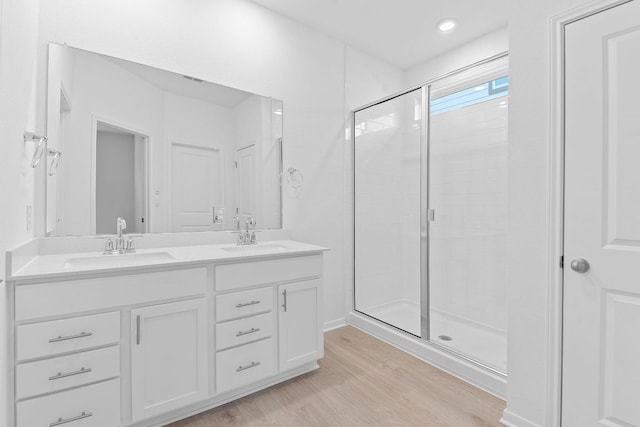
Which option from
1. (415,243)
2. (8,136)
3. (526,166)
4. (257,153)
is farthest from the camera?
(415,243)

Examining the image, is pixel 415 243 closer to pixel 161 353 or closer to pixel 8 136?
pixel 161 353

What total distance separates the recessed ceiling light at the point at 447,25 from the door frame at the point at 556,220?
1.45m

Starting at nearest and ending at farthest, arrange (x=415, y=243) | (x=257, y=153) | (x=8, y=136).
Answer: (x=8, y=136) < (x=257, y=153) < (x=415, y=243)

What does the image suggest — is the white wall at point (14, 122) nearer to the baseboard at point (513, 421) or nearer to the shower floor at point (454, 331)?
the baseboard at point (513, 421)

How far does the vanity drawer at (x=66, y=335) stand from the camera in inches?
49.8

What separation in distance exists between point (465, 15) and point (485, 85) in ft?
2.02

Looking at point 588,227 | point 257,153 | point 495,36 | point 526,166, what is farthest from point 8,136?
point 495,36

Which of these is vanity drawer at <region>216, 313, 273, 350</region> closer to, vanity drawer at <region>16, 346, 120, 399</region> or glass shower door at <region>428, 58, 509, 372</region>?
vanity drawer at <region>16, 346, 120, 399</region>

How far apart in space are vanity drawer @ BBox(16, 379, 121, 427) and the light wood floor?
1.27 ft

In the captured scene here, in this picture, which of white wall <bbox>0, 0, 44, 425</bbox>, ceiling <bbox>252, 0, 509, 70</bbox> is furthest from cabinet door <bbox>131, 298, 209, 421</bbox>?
ceiling <bbox>252, 0, 509, 70</bbox>

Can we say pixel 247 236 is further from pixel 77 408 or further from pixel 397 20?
pixel 397 20

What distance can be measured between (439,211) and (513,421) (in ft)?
6.30

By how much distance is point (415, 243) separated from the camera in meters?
3.32

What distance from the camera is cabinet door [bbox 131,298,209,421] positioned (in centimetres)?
150
